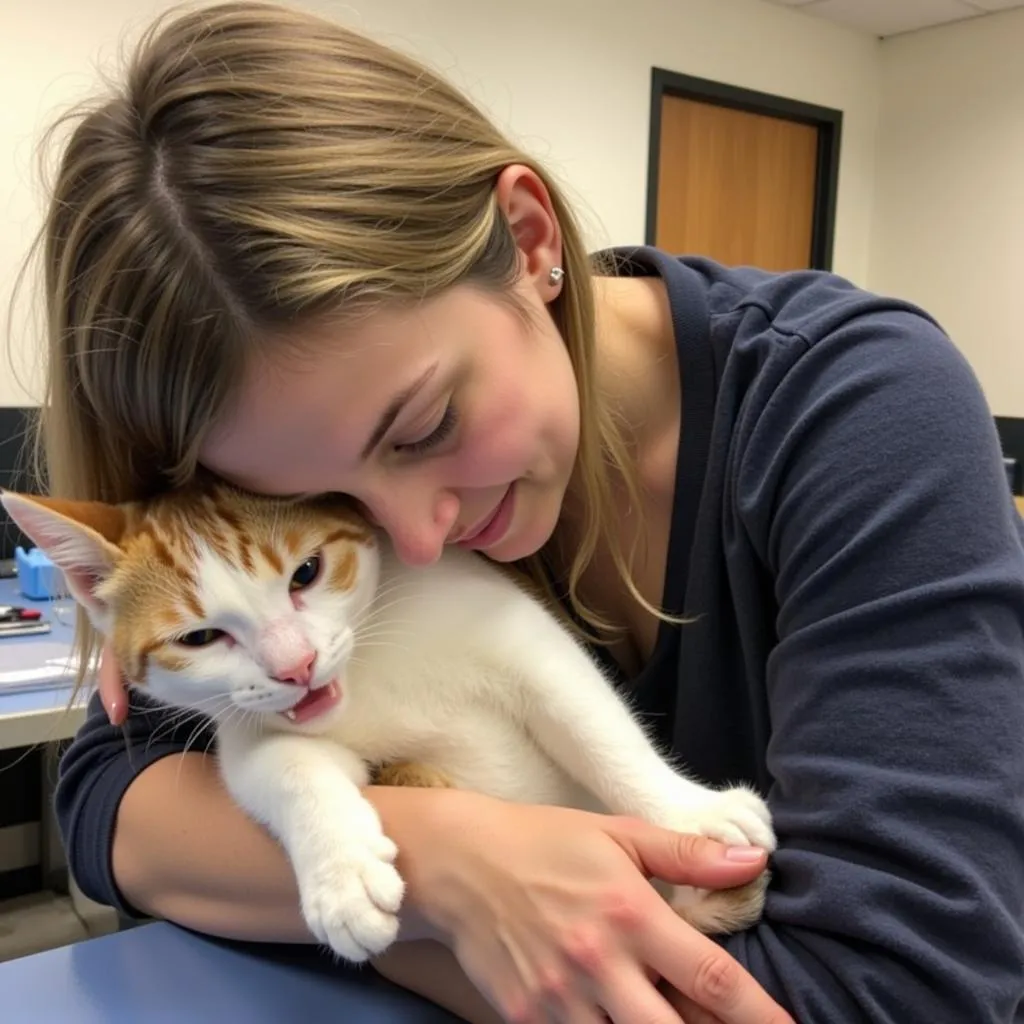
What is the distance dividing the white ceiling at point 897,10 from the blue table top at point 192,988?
4.55 metres

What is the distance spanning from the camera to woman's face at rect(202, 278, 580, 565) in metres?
0.76

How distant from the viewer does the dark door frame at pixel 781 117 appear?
4172 millimetres

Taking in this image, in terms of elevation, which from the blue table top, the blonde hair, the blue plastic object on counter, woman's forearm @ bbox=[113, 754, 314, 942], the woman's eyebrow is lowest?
the blue plastic object on counter

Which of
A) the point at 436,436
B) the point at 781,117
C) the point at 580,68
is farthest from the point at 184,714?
the point at 781,117

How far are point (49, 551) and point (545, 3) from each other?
136 inches

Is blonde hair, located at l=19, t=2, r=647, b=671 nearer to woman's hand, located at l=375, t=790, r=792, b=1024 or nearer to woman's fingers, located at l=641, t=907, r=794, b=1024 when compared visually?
woman's hand, located at l=375, t=790, r=792, b=1024

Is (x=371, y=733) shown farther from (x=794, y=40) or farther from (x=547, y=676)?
(x=794, y=40)

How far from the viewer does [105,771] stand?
98 cm

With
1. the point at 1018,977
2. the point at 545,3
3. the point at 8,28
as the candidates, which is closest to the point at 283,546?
the point at 1018,977

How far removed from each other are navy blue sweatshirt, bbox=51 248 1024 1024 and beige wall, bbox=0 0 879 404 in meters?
2.18

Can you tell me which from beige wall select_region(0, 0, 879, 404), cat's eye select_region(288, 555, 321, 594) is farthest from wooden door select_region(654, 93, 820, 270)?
cat's eye select_region(288, 555, 321, 594)

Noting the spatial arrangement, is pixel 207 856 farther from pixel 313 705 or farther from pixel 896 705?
pixel 896 705

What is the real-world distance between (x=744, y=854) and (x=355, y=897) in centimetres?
27

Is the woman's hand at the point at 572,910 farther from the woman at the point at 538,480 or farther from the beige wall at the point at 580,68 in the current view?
the beige wall at the point at 580,68
